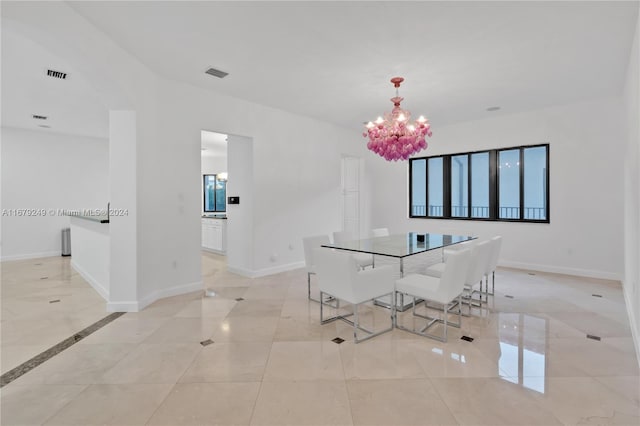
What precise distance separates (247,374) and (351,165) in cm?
601

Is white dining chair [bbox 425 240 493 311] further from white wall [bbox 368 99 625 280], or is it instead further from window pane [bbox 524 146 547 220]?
window pane [bbox 524 146 547 220]

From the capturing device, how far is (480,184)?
6473 millimetres

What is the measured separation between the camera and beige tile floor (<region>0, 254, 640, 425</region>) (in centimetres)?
188

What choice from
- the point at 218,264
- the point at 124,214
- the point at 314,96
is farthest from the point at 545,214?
the point at 124,214

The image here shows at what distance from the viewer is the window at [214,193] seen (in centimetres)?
998

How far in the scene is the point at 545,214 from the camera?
565 centimetres

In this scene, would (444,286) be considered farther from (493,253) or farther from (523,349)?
(493,253)

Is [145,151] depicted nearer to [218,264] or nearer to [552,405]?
[218,264]

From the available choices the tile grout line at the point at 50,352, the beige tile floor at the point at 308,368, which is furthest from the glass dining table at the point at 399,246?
the tile grout line at the point at 50,352

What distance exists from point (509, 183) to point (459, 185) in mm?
957

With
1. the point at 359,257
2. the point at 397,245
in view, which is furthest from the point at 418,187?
the point at 397,245

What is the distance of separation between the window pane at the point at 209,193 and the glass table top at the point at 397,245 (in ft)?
22.9

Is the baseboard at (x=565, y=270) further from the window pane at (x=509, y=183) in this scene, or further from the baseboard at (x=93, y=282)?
the baseboard at (x=93, y=282)

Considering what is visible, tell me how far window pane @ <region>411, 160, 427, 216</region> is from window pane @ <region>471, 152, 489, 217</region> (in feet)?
3.41
